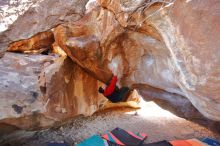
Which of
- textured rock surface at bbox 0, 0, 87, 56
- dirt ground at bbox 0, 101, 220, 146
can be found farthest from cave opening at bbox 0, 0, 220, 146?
textured rock surface at bbox 0, 0, 87, 56

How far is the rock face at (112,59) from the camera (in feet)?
7.66

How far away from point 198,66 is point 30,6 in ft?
5.61

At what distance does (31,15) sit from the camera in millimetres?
2453

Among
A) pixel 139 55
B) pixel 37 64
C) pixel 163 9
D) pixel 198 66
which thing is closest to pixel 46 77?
pixel 37 64

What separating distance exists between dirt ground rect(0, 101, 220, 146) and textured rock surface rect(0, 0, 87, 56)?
2.44m

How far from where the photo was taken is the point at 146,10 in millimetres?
2875

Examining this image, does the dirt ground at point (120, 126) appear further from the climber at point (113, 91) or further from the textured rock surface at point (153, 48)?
the textured rock surface at point (153, 48)

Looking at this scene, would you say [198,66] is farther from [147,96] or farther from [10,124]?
[10,124]

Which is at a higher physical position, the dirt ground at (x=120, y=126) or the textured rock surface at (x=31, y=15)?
the textured rock surface at (x=31, y=15)

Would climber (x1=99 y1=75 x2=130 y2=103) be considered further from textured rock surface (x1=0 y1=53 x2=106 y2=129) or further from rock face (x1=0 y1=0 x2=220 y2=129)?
textured rock surface (x1=0 y1=53 x2=106 y2=129)

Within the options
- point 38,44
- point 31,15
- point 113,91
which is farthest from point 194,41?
point 38,44

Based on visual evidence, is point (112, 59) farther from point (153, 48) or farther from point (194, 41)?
point (194, 41)

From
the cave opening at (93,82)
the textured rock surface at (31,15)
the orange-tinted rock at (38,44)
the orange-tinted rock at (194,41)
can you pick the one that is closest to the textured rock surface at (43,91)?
the cave opening at (93,82)

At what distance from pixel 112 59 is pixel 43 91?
1266mm
